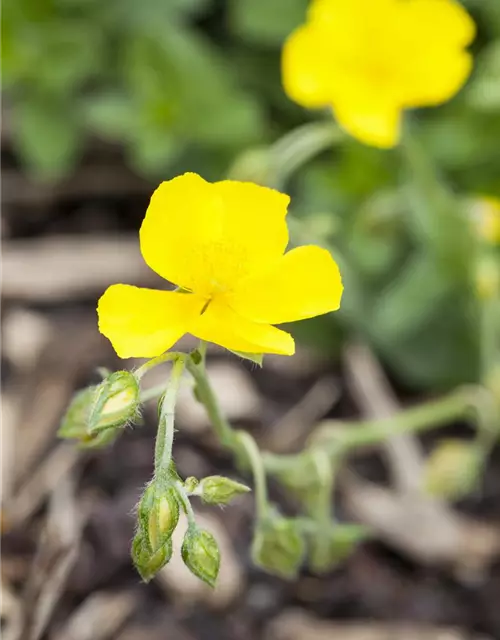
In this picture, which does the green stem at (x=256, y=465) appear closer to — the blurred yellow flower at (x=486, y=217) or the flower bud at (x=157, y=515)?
the flower bud at (x=157, y=515)

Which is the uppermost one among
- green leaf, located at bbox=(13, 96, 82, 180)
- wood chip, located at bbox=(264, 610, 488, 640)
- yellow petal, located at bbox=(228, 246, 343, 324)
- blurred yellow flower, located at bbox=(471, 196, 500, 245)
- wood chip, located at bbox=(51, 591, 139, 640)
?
yellow petal, located at bbox=(228, 246, 343, 324)

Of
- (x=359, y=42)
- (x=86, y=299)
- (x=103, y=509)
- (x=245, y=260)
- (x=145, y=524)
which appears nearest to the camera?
(x=145, y=524)

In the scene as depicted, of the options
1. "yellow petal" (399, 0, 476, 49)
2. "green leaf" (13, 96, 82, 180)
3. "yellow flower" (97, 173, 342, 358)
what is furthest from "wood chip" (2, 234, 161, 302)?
"yellow flower" (97, 173, 342, 358)

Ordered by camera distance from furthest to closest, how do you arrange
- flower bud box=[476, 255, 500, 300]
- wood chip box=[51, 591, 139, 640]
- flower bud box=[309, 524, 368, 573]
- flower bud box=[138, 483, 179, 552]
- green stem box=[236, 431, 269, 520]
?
flower bud box=[476, 255, 500, 300]
wood chip box=[51, 591, 139, 640]
flower bud box=[309, 524, 368, 573]
green stem box=[236, 431, 269, 520]
flower bud box=[138, 483, 179, 552]

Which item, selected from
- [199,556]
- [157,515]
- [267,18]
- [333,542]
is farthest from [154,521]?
[267,18]

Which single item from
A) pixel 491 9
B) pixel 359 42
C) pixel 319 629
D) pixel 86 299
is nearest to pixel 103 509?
pixel 319 629

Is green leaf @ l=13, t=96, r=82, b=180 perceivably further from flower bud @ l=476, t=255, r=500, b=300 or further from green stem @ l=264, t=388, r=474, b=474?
flower bud @ l=476, t=255, r=500, b=300

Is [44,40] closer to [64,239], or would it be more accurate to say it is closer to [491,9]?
[64,239]
